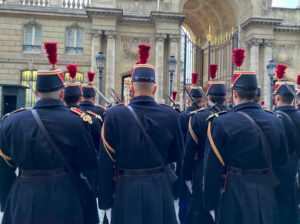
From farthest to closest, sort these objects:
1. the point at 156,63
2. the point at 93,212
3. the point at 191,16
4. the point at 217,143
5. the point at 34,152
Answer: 1. the point at 191,16
2. the point at 156,63
3. the point at 93,212
4. the point at 217,143
5. the point at 34,152

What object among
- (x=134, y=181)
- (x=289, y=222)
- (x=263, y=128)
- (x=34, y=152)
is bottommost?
(x=289, y=222)

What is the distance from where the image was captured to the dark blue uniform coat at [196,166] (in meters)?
4.42

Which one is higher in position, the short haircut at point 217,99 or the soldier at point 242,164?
the short haircut at point 217,99

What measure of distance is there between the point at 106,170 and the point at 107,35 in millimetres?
17770

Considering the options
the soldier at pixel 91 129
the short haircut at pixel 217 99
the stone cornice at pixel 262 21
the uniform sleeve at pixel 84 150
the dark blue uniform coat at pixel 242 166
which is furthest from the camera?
the stone cornice at pixel 262 21

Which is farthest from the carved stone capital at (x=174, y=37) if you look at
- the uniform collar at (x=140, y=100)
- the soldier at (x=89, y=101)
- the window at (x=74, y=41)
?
the uniform collar at (x=140, y=100)

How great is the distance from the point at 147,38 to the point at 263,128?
18529 millimetres

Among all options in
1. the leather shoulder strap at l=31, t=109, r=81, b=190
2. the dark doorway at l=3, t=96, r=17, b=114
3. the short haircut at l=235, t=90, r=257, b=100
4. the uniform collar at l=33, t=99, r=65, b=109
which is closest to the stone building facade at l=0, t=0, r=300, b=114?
the dark doorway at l=3, t=96, r=17, b=114

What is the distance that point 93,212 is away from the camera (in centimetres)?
409

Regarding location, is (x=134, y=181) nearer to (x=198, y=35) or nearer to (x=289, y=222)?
(x=289, y=222)

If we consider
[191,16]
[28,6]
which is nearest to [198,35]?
[191,16]

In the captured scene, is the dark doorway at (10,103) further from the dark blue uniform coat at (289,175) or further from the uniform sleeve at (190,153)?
the dark blue uniform coat at (289,175)

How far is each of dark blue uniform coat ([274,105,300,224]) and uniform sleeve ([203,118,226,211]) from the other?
1697 millimetres

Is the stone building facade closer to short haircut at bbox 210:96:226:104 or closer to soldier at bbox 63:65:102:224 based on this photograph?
soldier at bbox 63:65:102:224
